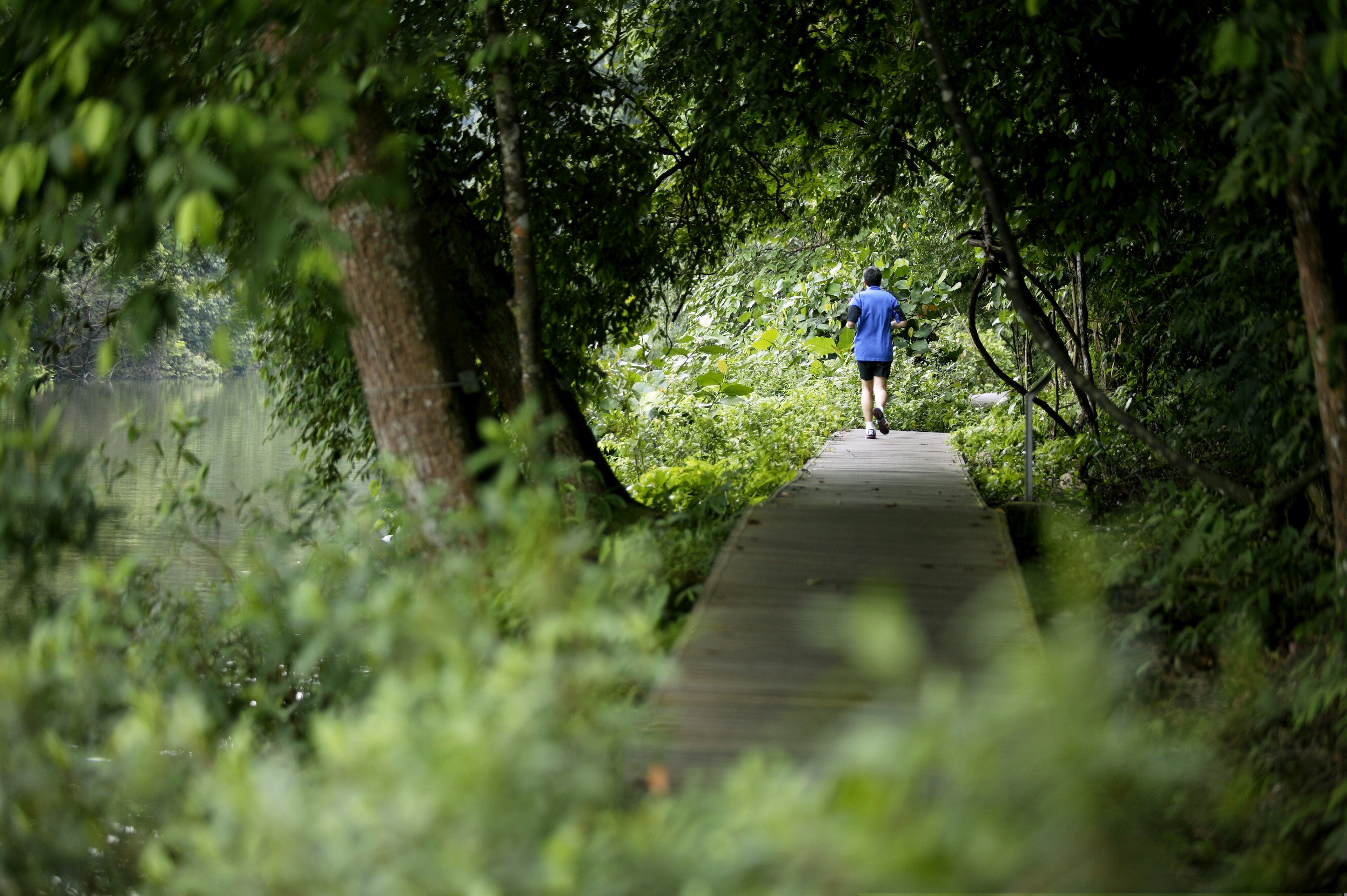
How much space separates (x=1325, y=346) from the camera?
14.9ft

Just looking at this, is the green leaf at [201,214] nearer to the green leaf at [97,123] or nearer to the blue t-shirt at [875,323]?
the green leaf at [97,123]

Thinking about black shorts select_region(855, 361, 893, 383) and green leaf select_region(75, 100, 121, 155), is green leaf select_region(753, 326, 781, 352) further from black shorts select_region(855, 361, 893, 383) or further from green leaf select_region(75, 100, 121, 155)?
green leaf select_region(75, 100, 121, 155)

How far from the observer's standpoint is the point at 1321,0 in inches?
130

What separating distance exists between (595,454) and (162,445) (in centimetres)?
425

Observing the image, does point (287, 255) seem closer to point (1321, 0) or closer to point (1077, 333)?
point (1321, 0)

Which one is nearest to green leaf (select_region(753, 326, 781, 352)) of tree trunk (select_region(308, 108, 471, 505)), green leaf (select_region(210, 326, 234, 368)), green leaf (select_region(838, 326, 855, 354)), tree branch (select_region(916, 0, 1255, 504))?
green leaf (select_region(838, 326, 855, 354))

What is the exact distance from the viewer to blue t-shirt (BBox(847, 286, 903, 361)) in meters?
11.7

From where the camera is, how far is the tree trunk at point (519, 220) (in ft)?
19.0

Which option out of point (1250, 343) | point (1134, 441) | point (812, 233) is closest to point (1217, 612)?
point (1250, 343)

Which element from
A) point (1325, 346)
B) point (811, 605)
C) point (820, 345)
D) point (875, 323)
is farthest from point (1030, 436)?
point (820, 345)

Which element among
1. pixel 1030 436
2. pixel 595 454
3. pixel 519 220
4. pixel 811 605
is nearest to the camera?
pixel 811 605

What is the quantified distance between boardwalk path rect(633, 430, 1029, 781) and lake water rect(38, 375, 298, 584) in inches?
84.7

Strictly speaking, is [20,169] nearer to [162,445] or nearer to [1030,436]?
[162,445]

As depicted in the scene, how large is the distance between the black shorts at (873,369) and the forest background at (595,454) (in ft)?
5.66
